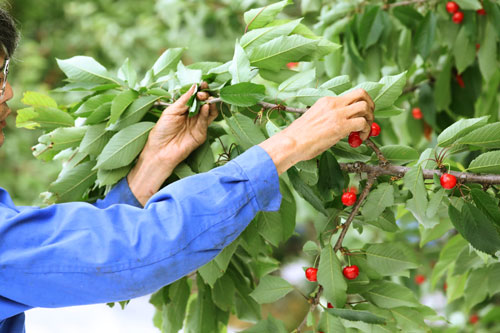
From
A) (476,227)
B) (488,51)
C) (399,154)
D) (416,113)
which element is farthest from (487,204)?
(416,113)

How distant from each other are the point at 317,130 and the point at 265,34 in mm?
281

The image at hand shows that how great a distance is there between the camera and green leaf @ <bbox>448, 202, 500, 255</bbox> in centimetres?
90

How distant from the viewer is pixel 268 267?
50.9 inches

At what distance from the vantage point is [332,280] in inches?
37.3

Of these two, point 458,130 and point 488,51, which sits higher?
point 458,130

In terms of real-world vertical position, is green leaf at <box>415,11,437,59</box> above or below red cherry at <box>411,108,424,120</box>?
above

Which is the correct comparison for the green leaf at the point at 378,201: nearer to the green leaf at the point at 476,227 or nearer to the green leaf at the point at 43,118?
the green leaf at the point at 476,227

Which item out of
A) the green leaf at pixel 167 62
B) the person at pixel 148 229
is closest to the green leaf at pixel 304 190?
the person at pixel 148 229

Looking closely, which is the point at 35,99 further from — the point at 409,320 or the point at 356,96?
the point at 409,320

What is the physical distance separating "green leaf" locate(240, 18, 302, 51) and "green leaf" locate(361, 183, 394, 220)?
12.5 inches

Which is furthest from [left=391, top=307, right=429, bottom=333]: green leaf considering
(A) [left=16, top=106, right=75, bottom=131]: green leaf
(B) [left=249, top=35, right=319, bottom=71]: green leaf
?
(A) [left=16, top=106, right=75, bottom=131]: green leaf

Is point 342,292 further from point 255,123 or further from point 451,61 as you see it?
point 451,61

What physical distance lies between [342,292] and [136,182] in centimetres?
42

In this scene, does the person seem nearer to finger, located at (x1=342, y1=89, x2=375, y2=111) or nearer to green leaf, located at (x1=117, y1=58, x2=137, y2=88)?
finger, located at (x1=342, y1=89, x2=375, y2=111)
